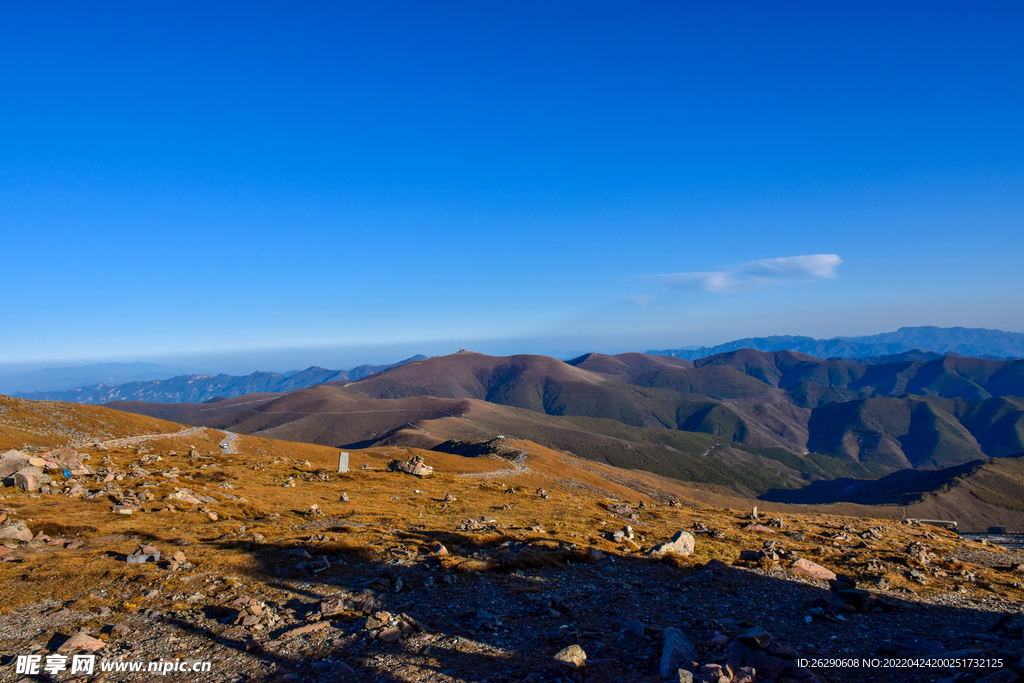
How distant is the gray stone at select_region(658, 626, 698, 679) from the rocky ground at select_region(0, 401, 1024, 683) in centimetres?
8

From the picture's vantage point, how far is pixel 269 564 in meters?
25.4

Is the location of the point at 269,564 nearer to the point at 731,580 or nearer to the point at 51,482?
the point at 731,580

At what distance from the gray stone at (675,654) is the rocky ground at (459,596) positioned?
8 centimetres

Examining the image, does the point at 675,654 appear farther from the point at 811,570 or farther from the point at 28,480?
the point at 28,480

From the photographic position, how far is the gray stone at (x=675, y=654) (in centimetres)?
1409

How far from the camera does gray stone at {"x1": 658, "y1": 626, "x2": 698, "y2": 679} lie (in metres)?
14.1

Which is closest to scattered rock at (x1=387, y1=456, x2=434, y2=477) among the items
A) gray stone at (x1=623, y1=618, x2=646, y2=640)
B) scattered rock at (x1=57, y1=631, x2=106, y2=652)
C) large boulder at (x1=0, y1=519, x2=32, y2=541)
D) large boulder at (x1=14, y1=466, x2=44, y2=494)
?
large boulder at (x1=14, y1=466, x2=44, y2=494)

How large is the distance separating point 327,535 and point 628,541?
2022cm

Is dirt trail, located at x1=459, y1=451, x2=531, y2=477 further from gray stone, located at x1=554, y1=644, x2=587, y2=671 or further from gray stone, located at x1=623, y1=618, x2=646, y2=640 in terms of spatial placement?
gray stone, located at x1=554, y1=644, x2=587, y2=671

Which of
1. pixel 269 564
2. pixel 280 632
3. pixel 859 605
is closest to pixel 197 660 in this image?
pixel 280 632

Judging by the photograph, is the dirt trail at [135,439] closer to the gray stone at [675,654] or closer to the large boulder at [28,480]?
the large boulder at [28,480]

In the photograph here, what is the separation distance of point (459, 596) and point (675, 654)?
Answer: 1032 cm

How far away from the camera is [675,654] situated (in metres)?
14.8

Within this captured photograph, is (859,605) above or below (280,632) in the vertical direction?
below
